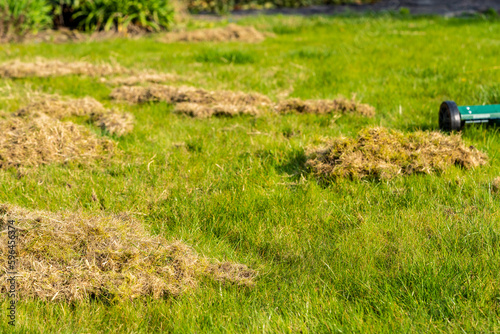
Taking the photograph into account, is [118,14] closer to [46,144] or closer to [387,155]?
[46,144]

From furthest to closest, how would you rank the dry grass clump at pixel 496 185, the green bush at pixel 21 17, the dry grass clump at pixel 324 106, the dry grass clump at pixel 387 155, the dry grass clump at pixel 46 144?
the green bush at pixel 21 17
the dry grass clump at pixel 324 106
the dry grass clump at pixel 46 144
the dry grass clump at pixel 387 155
the dry grass clump at pixel 496 185

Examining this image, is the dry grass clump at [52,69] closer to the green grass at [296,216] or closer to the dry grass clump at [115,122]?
the green grass at [296,216]

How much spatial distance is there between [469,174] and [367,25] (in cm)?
819

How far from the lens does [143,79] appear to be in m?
5.93

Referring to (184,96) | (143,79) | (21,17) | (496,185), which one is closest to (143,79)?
(143,79)

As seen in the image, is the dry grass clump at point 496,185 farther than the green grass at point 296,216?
Yes

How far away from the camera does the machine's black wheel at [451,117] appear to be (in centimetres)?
373

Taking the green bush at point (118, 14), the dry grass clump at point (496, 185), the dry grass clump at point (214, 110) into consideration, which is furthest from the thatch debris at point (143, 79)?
the green bush at point (118, 14)

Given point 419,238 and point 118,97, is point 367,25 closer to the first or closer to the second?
point 118,97

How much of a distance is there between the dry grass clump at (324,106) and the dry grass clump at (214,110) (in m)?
0.34

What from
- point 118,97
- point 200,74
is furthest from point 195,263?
point 200,74

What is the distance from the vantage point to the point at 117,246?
7.40 feet

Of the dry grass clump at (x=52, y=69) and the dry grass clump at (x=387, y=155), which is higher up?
the dry grass clump at (x=52, y=69)

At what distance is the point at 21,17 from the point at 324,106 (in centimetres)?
726
